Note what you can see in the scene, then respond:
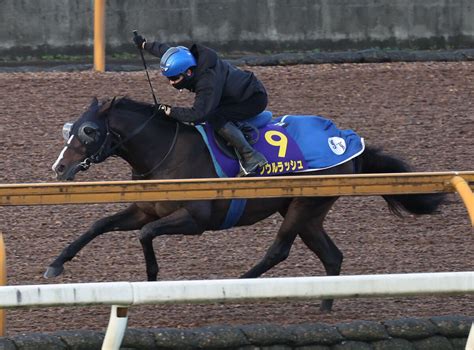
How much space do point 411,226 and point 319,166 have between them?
1.66m

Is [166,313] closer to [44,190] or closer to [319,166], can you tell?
[319,166]

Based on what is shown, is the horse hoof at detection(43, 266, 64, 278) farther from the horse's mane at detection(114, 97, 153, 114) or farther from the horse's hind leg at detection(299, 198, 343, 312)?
the horse's hind leg at detection(299, 198, 343, 312)

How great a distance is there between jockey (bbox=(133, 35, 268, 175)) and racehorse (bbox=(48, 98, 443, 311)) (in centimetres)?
17

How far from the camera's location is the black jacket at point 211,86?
7777mm

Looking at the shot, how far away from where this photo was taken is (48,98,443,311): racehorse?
7.69 m

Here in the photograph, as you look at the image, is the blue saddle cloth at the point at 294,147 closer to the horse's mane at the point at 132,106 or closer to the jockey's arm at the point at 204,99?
the jockey's arm at the point at 204,99

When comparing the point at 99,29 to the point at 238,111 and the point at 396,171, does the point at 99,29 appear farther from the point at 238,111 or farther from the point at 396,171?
the point at 396,171

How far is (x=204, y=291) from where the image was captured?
516 centimetres

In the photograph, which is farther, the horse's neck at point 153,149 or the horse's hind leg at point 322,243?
the horse's hind leg at point 322,243

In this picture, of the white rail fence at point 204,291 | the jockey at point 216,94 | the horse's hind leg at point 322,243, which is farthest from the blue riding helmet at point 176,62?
the white rail fence at point 204,291

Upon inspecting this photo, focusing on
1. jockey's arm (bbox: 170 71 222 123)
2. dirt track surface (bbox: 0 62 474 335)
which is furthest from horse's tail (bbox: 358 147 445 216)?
jockey's arm (bbox: 170 71 222 123)

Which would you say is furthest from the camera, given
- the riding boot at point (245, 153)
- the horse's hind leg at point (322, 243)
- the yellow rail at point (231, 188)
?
the horse's hind leg at point (322, 243)

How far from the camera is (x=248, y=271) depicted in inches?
319

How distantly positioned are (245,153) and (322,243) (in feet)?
2.46
